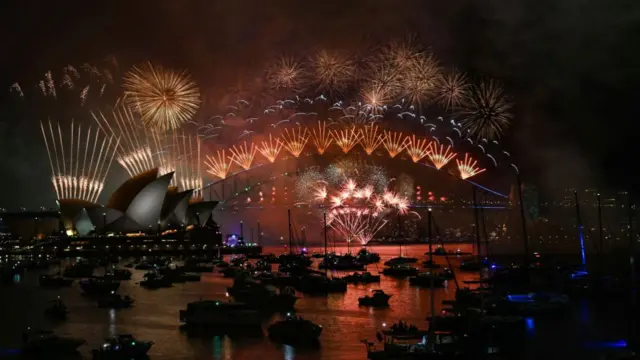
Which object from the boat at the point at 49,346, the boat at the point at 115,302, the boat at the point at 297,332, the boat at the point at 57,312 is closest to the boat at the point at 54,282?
the boat at the point at 115,302

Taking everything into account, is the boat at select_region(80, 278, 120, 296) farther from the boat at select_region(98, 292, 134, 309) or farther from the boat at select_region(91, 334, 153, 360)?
the boat at select_region(91, 334, 153, 360)

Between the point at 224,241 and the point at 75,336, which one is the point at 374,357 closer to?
the point at 75,336

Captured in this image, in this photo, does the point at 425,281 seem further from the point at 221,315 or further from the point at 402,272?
the point at 221,315

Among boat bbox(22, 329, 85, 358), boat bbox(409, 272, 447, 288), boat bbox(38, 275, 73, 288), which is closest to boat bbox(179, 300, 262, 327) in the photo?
boat bbox(22, 329, 85, 358)

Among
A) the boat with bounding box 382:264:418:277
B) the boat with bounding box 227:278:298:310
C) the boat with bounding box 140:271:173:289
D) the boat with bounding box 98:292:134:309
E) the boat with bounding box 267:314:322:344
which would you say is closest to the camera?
the boat with bounding box 267:314:322:344

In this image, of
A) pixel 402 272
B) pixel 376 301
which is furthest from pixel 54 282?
pixel 402 272

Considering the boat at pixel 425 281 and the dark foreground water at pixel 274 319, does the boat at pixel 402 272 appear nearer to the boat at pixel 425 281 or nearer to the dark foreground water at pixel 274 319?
the boat at pixel 425 281
